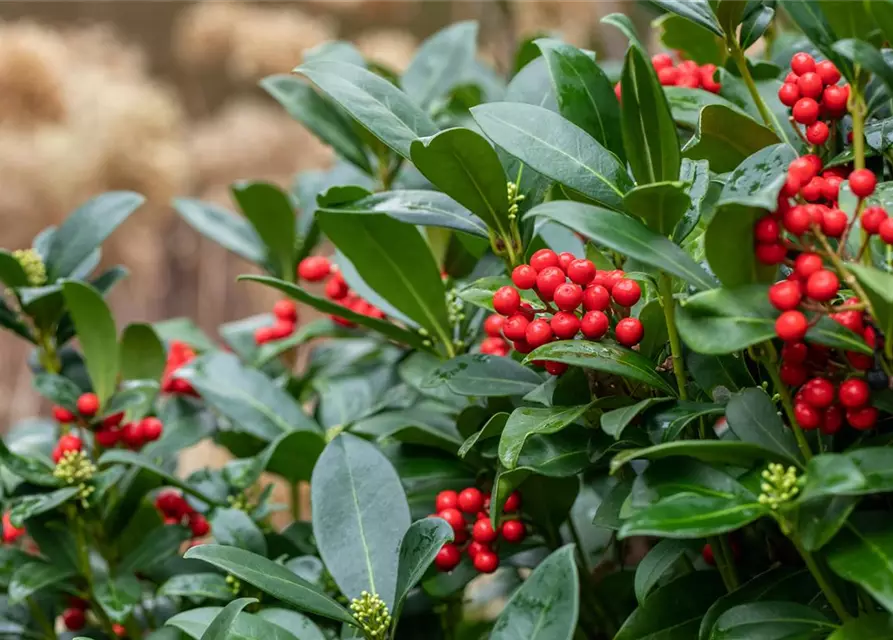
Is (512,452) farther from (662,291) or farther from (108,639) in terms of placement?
(108,639)

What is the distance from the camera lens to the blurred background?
2602 mm

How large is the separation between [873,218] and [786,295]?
0.20 ft

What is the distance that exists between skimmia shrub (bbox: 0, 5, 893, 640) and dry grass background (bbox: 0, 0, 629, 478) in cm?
156

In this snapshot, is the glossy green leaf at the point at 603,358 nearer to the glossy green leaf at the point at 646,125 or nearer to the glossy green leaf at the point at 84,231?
the glossy green leaf at the point at 646,125

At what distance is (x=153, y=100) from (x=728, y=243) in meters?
2.69

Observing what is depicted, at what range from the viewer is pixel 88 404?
80cm

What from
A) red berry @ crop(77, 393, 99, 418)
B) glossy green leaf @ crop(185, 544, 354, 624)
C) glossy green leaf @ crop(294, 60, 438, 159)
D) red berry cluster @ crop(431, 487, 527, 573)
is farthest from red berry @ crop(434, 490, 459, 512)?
red berry @ crop(77, 393, 99, 418)

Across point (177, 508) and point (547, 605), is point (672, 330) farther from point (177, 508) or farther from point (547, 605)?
point (177, 508)

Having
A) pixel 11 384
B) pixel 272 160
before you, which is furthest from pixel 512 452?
pixel 272 160

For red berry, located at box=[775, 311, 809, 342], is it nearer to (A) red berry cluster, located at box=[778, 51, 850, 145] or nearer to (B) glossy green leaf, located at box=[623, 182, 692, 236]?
(B) glossy green leaf, located at box=[623, 182, 692, 236]

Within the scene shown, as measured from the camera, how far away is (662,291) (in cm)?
49

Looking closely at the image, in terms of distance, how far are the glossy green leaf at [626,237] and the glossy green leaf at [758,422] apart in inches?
→ 2.4

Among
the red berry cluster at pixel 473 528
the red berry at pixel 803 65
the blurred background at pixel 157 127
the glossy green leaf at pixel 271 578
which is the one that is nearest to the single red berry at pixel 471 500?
the red berry cluster at pixel 473 528

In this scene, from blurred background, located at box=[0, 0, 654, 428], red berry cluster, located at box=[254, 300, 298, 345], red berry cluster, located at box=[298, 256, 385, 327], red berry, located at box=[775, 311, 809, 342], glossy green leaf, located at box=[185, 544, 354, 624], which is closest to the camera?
red berry, located at box=[775, 311, 809, 342]
